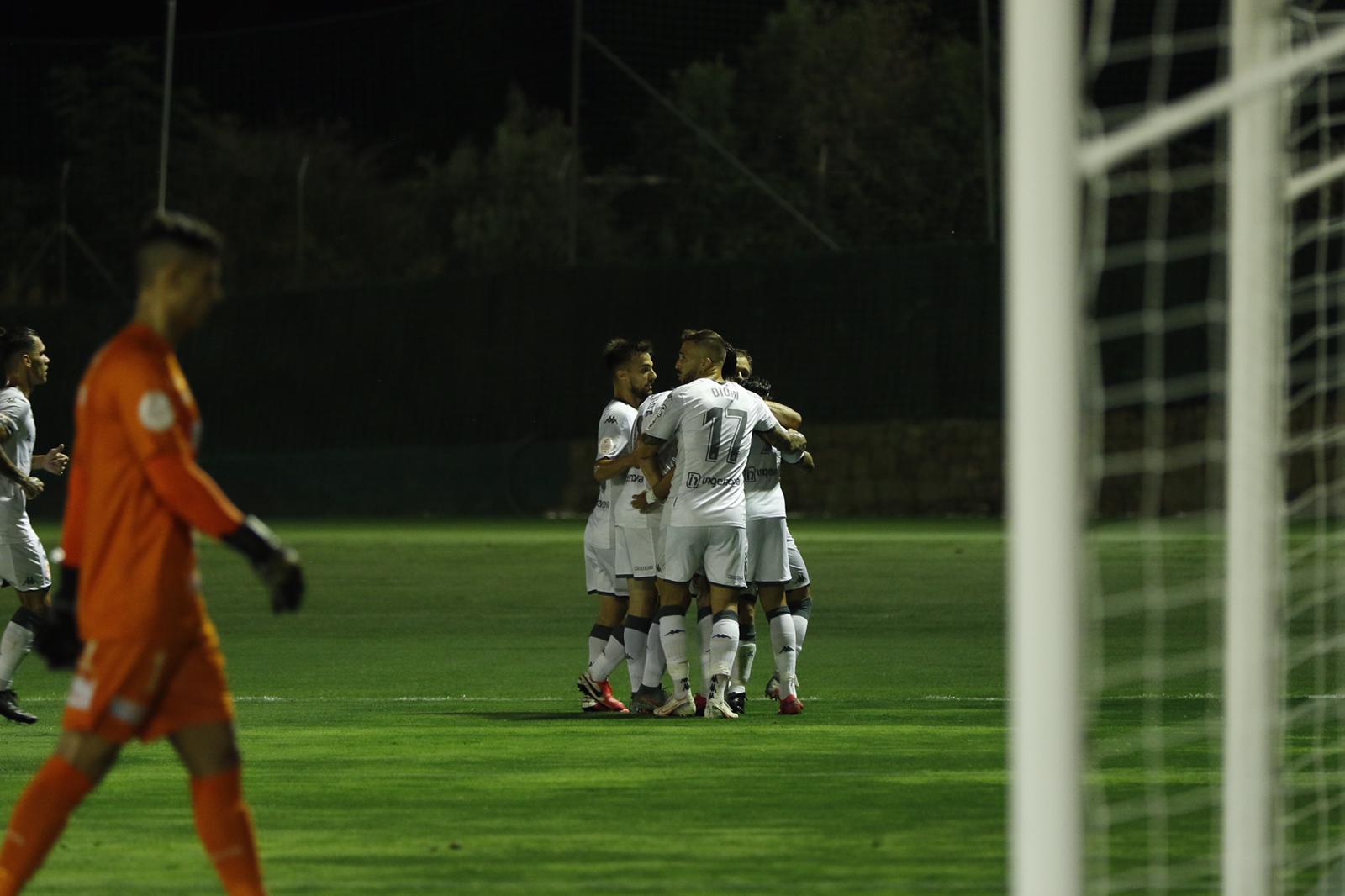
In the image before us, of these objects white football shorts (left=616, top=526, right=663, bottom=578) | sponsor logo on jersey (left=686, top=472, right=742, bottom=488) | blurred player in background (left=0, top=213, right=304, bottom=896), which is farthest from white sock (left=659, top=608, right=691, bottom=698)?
blurred player in background (left=0, top=213, right=304, bottom=896)

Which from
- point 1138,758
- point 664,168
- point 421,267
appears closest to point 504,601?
point 1138,758

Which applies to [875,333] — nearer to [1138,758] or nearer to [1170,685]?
[1170,685]

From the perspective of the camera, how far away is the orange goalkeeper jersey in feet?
18.0

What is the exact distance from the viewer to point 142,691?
5.52 metres

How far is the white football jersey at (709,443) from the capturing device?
1118 centimetres

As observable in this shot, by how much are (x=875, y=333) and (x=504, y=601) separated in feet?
48.1

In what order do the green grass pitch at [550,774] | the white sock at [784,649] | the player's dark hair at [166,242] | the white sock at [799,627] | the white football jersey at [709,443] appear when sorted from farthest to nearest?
the white sock at [799,627] → the white sock at [784,649] → the white football jersey at [709,443] → the green grass pitch at [550,774] → the player's dark hair at [166,242]

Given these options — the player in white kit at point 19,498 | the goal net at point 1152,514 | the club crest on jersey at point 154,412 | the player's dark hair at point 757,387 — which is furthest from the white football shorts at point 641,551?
the club crest on jersey at point 154,412

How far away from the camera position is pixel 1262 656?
555 cm

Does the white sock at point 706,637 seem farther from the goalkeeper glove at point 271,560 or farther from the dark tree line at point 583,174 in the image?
the dark tree line at point 583,174

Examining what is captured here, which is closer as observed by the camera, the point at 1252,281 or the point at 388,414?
the point at 1252,281

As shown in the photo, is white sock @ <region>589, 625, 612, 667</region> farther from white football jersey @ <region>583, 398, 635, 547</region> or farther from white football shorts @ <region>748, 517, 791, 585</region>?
white football shorts @ <region>748, 517, 791, 585</region>

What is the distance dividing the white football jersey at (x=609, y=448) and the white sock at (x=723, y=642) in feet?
3.23

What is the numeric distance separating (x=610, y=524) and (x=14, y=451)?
9.94 ft
